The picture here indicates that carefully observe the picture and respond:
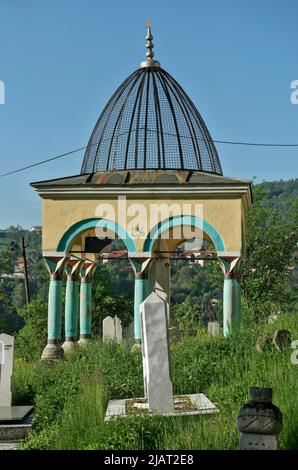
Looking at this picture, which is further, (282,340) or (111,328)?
(111,328)

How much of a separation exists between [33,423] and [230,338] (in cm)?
543

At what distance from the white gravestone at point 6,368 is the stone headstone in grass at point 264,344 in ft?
16.7

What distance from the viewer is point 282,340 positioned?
14.1 meters

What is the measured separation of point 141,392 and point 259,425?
556cm

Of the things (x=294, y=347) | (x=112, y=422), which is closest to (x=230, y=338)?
(x=294, y=347)

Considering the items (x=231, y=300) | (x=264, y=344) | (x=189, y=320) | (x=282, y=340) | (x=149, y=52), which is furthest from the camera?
(x=189, y=320)

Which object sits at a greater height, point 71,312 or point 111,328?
point 71,312

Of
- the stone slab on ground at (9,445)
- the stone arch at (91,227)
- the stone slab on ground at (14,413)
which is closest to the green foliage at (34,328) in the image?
the stone arch at (91,227)

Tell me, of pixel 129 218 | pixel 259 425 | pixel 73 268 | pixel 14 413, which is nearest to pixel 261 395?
pixel 259 425

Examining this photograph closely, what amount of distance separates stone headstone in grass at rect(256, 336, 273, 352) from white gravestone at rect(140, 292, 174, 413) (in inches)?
144

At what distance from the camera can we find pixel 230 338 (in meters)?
16.1

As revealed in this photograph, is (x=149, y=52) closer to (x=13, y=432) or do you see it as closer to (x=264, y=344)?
(x=264, y=344)

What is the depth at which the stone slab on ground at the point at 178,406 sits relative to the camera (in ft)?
34.4

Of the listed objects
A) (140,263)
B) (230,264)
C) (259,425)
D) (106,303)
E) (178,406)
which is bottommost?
(178,406)
